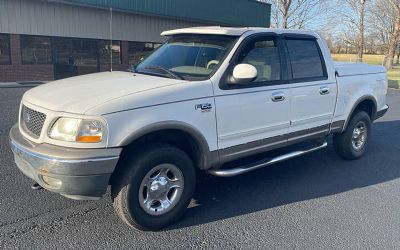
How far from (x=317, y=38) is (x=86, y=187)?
386 cm

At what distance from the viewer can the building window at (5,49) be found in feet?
46.9

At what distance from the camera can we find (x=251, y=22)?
76.3ft

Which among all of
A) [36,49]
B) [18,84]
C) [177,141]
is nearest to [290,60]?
[177,141]

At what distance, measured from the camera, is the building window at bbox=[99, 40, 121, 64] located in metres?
17.5

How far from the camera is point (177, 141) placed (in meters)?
3.58

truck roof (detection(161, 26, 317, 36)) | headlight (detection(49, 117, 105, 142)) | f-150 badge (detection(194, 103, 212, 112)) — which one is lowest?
headlight (detection(49, 117, 105, 142))

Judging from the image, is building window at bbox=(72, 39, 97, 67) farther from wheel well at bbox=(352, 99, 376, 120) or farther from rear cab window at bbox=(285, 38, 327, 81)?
wheel well at bbox=(352, 99, 376, 120)

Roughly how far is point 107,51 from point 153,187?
51.5 ft

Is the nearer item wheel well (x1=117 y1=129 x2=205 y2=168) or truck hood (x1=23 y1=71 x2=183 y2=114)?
truck hood (x1=23 y1=71 x2=183 y2=114)

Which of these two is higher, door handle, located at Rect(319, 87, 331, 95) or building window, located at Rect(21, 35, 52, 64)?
building window, located at Rect(21, 35, 52, 64)

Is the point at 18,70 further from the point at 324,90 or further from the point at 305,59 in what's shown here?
the point at 324,90

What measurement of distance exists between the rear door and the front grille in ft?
9.47

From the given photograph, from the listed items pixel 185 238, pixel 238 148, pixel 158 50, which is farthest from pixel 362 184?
pixel 158 50

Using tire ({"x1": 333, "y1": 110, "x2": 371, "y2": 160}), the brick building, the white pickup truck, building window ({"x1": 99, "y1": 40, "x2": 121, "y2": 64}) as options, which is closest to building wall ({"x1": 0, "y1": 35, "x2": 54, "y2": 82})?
the brick building
